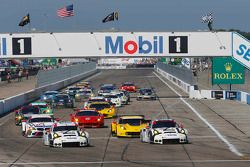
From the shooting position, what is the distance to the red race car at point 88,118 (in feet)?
135

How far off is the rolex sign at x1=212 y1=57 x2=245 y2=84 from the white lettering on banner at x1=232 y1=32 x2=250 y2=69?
640 inches

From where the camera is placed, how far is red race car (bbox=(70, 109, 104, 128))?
4116 cm

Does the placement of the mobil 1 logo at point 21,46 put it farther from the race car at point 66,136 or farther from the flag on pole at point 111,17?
the race car at point 66,136

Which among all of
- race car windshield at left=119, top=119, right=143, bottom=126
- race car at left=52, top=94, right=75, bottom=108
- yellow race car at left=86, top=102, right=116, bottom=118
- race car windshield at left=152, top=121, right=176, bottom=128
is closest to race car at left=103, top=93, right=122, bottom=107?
race car at left=52, top=94, right=75, bottom=108

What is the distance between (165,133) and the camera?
1241 inches

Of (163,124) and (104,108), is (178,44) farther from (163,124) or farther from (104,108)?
(163,124)

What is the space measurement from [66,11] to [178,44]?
34.8 feet

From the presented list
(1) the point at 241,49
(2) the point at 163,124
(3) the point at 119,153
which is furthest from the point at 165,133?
(1) the point at 241,49

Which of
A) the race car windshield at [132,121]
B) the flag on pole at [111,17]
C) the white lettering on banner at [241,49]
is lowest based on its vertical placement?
the race car windshield at [132,121]

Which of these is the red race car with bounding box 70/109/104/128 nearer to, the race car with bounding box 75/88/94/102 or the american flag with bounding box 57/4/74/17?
the american flag with bounding box 57/4/74/17

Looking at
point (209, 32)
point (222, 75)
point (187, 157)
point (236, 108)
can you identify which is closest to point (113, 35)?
point (209, 32)

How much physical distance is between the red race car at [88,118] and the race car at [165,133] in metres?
9.36

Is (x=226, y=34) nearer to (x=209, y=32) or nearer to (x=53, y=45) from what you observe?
(x=209, y=32)

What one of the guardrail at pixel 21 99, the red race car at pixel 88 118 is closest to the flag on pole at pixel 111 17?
the guardrail at pixel 21 99
